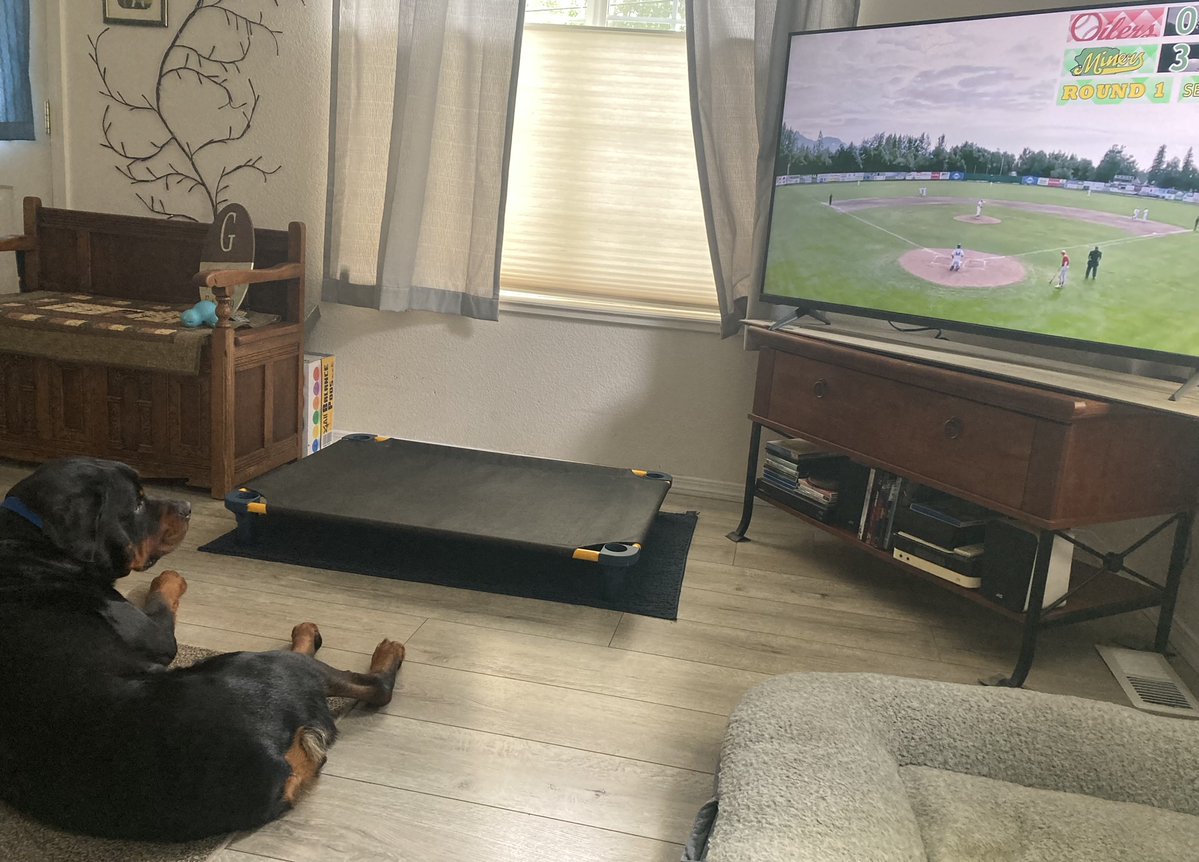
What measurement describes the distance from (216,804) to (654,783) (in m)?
0.79

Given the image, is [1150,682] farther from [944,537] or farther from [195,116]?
[195,116]

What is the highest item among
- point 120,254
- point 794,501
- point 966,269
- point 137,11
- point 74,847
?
point 137,11

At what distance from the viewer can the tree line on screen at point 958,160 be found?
7.30 ft

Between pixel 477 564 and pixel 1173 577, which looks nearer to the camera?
pixel 1173 577

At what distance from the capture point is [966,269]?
8.53 ft

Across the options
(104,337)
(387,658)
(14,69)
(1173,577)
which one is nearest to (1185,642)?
(1173,577)

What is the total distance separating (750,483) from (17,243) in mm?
2849

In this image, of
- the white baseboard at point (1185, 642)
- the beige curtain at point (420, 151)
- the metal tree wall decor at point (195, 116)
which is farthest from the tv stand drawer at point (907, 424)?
the metal tree wall decor at point (195, 116)

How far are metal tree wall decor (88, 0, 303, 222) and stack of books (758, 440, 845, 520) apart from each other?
7.28 ft

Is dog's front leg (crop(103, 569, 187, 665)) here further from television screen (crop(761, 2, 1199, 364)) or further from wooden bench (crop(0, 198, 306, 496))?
television screen (crop(761, 2, 1199, 364))

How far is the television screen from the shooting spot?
223cm

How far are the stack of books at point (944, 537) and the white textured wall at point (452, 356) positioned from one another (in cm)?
A: 103

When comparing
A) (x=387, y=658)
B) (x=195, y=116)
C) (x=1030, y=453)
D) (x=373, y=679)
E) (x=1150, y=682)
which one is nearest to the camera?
(x=373, y=679)

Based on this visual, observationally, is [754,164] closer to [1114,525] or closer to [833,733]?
[1114,525]
